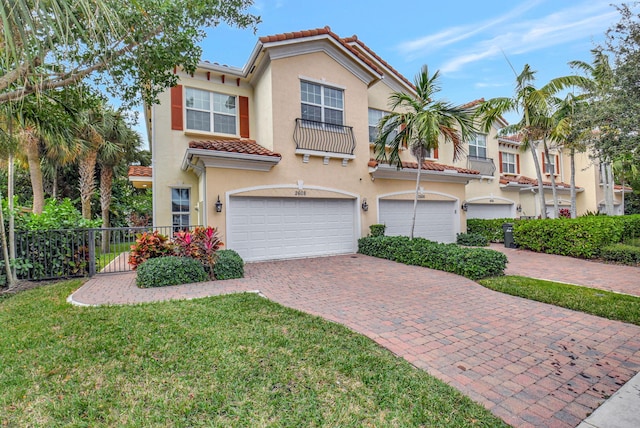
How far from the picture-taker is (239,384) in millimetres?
3119

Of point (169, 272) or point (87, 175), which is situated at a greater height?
point (87, 175)

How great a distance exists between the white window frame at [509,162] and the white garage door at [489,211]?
287cm

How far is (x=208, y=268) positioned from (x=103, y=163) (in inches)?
450

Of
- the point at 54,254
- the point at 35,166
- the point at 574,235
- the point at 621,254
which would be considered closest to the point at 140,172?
the point at 35,166

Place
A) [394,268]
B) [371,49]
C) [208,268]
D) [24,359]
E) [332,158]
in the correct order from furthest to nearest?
[371,49]
[332,158]
[394,268]
[208,268]
[24,359]

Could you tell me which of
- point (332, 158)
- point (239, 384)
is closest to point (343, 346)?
point (239, 384)

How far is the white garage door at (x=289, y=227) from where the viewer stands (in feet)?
34.8

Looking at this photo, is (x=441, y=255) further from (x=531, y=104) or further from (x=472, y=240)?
(x=531, y=104)

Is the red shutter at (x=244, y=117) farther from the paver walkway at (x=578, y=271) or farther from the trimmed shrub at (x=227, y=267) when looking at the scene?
the paver walkway at (x=578, y=271)

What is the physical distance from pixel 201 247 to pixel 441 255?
6846 mm

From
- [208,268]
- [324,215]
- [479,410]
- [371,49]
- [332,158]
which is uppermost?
[371,49]

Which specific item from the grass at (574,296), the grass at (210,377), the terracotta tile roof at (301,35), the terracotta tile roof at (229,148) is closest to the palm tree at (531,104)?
the terracotta tile roof at (301,35)

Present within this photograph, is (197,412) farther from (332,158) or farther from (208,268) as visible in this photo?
(332,158)

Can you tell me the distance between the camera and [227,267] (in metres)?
8.16
